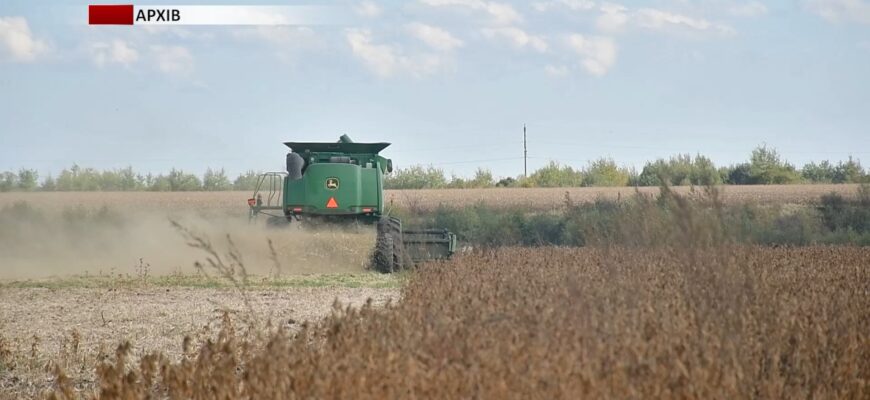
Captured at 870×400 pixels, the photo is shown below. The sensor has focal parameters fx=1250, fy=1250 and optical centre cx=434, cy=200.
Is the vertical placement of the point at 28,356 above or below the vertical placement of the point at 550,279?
below

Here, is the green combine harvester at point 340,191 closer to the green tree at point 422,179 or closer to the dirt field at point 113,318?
the dirt field at point 113,318

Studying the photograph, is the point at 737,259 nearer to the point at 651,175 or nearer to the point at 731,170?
the point at 651,175

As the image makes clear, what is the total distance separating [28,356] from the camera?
1139 centimetres

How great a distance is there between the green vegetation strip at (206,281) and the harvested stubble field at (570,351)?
38.1ft

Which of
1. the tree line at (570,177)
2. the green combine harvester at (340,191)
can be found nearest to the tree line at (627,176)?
the tree line at (570,177)

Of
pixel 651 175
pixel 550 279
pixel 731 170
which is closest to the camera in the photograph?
pixel 550 279

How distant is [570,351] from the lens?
5.80 meters

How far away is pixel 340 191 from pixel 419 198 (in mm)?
22172

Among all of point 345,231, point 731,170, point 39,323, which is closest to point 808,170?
A: point 731,170

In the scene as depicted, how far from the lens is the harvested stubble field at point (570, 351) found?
17.8 ft

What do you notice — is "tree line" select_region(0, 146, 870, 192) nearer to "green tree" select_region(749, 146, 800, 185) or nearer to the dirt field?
"green tree" select_region(749, 146, 800, 185)

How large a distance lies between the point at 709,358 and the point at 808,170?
62792mm

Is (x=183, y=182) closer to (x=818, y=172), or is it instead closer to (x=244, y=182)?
(x=244, y=182)

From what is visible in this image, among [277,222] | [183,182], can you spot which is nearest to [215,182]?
[183,182]
